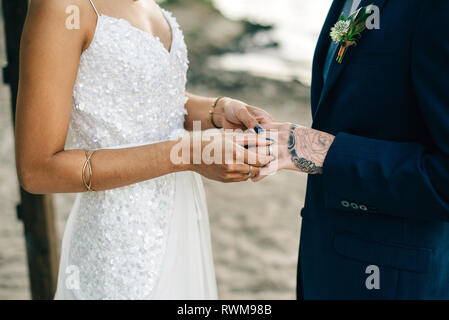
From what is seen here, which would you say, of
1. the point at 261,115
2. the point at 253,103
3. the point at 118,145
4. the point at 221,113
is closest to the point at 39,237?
the point at 118,145

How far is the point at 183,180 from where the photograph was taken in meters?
2.07

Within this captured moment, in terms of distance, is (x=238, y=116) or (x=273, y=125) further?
(x=238, y=116)

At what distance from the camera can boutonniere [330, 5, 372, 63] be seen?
1542 mm

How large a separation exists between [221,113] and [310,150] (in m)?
0.67

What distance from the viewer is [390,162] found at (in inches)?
59.1

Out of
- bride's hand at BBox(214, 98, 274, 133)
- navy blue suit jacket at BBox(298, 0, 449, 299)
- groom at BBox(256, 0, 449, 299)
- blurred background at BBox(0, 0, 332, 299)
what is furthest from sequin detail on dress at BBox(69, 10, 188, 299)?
blurred background at BBox(0, 0, 332, 299)

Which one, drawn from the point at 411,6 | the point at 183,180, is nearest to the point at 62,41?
the point at 183,180

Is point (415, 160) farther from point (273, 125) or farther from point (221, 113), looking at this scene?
point (221, 113)

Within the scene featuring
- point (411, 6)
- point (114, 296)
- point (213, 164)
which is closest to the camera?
point (411, 6)

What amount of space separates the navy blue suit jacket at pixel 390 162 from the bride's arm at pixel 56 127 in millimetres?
405

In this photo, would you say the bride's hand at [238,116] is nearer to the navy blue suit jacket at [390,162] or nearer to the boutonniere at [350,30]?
the navy blue suit jacket at [390,162]

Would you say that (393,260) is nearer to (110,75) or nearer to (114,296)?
(114,296)

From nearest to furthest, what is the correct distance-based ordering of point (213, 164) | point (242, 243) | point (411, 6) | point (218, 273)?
1. point (411, 6)
2. point (213, 164)
3. point (218, 273)
4. point (242, 243)

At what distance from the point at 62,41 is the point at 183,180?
0.81 m
